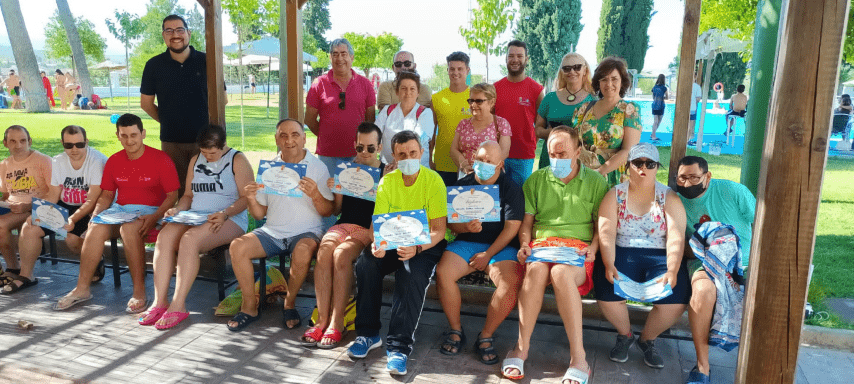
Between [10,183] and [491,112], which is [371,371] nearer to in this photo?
[491,112]

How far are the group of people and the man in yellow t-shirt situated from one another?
1 centimetres

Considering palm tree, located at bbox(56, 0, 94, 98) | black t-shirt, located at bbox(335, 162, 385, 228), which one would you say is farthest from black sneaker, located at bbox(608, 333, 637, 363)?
palm tree, located at bbox(56, 0, 94, 98)

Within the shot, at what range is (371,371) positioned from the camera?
365 cm

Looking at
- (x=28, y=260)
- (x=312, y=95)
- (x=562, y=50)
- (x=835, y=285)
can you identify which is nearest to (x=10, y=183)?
(x=28, y=260)

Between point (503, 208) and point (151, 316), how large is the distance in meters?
2.60

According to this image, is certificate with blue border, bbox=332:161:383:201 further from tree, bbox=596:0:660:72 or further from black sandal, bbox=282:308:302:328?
tree, bbox=596:0:660:72

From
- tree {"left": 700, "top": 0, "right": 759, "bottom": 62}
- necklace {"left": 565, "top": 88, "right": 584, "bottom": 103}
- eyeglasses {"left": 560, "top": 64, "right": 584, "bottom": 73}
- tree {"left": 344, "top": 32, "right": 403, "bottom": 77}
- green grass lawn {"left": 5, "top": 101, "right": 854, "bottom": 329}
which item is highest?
tree {"left": 344, "top": 32, "right": 403, "bottom": 77}

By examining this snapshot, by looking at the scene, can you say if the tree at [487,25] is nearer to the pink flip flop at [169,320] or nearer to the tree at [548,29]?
the tree at [548,29]

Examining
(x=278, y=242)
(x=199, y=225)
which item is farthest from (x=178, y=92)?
(x=278, y=242)

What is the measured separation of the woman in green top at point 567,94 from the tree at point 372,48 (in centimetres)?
3688

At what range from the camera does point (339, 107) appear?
5074 millimetres

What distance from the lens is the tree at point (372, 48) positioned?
41.4 meters

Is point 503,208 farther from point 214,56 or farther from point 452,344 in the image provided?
point 214,56

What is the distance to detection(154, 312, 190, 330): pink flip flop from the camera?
167 inches
